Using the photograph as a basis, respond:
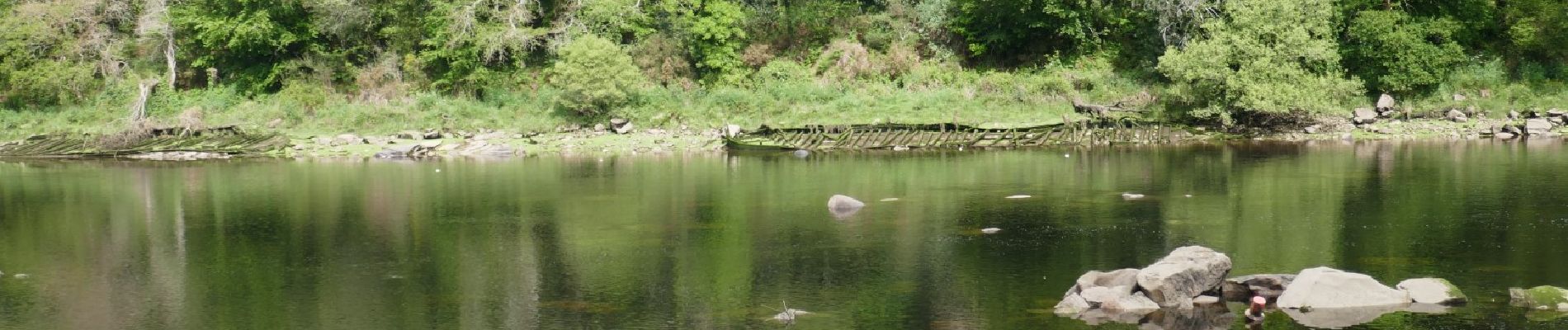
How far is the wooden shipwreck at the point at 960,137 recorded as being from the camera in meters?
58.8

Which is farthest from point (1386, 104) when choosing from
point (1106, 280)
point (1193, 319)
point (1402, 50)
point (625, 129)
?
point (1193, 319)

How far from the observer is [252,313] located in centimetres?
2212

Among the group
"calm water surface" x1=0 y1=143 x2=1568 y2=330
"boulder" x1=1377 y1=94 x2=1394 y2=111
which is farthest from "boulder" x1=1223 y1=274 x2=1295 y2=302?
"boulder" x1=1377 y1=94 x2=1394 y2=111

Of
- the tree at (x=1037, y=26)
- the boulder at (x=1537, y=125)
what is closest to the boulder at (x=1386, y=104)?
the boulder at (x=1537, y=125)

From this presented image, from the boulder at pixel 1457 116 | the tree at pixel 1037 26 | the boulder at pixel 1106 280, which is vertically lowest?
the boulder at pixel 1106 280

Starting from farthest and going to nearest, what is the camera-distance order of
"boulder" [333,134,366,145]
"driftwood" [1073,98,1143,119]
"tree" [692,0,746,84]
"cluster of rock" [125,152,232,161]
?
1. "tree" [692,0,746,84]
2. "boulder" [333,134,366,145]
3. "driftwood" [1073,98,1143,119]
4. "cluster of rock" [125,152,232,161]

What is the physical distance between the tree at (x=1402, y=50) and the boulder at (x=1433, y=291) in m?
42.1

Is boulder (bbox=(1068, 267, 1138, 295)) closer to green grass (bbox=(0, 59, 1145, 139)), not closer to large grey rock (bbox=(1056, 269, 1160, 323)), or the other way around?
large grey rock (bbox=(1056, 269, 1160, 323))

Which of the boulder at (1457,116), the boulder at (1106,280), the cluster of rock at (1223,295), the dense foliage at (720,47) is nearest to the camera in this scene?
the cluster of rock at (1223,295)

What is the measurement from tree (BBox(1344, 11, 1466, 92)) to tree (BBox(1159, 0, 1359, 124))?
330 centimetres

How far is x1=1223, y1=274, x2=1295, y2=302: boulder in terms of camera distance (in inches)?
851

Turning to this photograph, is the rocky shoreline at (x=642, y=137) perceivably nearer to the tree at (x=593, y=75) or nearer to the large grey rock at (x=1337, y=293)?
the tree at (x=593, y=75)

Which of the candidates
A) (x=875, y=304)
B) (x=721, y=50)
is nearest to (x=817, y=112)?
(x=721, y=50)

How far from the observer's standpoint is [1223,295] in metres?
21.8
